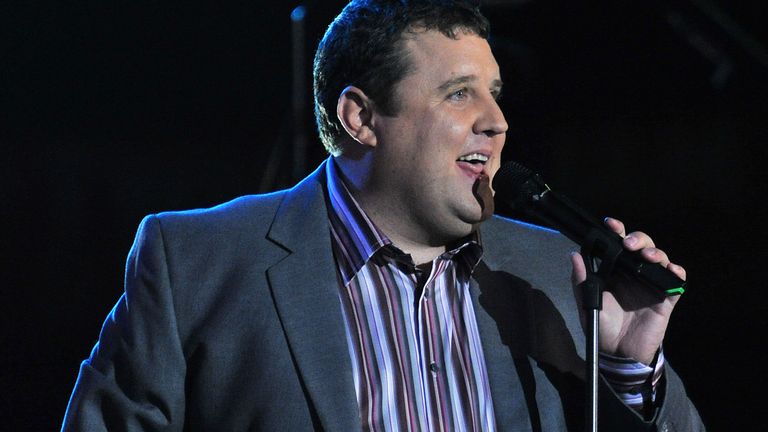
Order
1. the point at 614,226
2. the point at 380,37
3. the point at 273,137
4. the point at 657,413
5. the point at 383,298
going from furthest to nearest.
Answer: the point at 273,137
the point at 380,37
the point at 383,298
the point at 657,413
the point at 614,226

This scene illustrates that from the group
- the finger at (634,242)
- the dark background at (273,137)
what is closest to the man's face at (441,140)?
the finger at (634,242)

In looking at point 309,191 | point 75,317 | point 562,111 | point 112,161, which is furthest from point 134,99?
point 562,111

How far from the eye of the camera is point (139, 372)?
1.88m

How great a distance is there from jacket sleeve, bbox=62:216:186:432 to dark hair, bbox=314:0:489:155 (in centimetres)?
61

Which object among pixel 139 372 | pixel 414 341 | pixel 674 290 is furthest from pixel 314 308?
pixel 674 290

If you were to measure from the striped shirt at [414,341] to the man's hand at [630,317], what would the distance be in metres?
0.03

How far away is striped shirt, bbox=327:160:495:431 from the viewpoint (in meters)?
1.94

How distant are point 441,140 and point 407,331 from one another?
0.43 meters

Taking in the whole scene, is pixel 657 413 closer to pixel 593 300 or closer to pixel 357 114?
pixel 593 300

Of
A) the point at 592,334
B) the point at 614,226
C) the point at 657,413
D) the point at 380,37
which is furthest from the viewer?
the point at 380,37

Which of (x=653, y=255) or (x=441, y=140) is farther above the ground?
(x=441, y=140)

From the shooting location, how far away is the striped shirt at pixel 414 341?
1943mm

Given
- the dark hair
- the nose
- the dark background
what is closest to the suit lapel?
the dark hair

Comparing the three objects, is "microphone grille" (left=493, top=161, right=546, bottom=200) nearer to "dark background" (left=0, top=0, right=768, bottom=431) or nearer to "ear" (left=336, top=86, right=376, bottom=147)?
"ear" (left=336, top=86, right=376, bottom=147)
